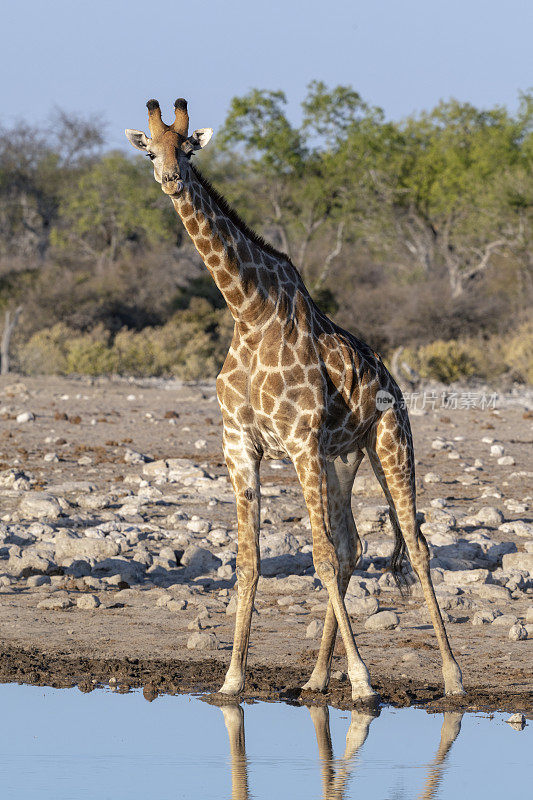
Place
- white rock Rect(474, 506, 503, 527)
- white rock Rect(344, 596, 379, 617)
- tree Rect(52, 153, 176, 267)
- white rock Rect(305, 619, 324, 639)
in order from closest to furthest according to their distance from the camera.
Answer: white rock Rect(305, 619, 324, 639)
white rock Rect(344, 596, 379, 617)
white rock Rect(474, 506, 503, 527)
tree Rect(52, 153, 176, 267)

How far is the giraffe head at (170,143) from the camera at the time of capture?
5.18m

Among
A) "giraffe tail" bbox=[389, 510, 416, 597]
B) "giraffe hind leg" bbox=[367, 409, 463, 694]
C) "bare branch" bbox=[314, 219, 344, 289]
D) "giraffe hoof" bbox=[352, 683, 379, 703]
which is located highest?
"bare branch" bbox=[314, 219, 344, 289]

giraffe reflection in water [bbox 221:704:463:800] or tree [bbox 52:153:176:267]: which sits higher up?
tree [bbox 52:153:176:267]

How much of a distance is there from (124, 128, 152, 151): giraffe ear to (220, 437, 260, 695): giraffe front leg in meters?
1.54

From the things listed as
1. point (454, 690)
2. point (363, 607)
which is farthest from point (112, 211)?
point (454, 690)

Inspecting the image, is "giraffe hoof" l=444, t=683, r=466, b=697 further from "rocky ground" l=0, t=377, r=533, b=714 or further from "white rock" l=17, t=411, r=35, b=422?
"white rock" l=17, t=411, r=35, b=422

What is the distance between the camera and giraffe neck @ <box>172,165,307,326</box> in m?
5.48

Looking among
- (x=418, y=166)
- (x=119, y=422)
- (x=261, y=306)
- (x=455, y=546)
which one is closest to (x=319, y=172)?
(x=418, y=166)

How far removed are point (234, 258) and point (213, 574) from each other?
3.28m

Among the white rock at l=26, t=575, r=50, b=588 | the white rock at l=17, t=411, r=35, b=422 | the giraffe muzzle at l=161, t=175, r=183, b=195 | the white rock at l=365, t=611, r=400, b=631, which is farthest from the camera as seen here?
the white rock at l=17, t=411, r=35, b=422

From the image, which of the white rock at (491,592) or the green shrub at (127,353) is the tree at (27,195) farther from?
the white rock at (491,592)

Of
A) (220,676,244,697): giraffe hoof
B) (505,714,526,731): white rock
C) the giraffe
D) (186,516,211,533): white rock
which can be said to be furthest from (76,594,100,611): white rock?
(505,714,526,731): white rock

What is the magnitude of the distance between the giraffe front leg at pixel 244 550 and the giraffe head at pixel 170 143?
4.54ft

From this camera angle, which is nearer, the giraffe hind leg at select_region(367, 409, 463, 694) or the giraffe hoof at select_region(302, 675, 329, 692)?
the giraffe hoof at select_region(302, 675, 329, 692)
